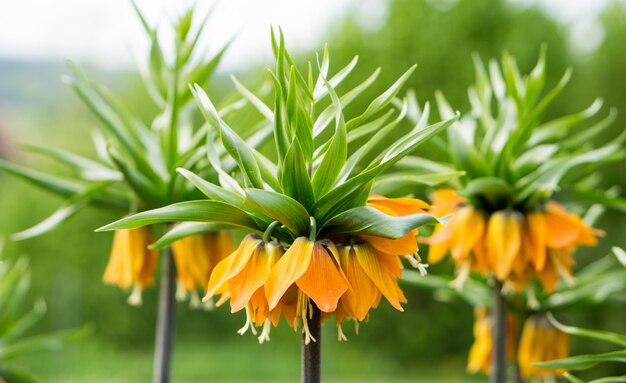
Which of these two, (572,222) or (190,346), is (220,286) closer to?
(572,222)

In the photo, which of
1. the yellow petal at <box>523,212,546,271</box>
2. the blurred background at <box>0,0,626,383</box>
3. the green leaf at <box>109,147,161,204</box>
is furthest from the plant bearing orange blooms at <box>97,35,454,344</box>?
the blurred background at <box>0,0,626,383</box>

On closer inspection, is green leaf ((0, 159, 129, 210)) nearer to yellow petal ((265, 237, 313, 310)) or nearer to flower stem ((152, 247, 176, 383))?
flower stem ((152, 247, 176, 383))

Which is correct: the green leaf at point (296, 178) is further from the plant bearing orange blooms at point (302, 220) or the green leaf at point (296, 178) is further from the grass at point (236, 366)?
the grass at point (236, 366)

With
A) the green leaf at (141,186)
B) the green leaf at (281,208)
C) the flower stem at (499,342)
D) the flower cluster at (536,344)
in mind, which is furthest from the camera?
the flower cluster at (536,344)

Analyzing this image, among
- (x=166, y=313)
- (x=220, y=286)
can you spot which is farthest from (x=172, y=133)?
(x=220, y=286)

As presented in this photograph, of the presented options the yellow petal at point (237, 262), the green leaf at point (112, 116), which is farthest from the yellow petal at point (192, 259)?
the yellow petal at point (237, 262)

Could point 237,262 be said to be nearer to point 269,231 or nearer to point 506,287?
point 269,231
